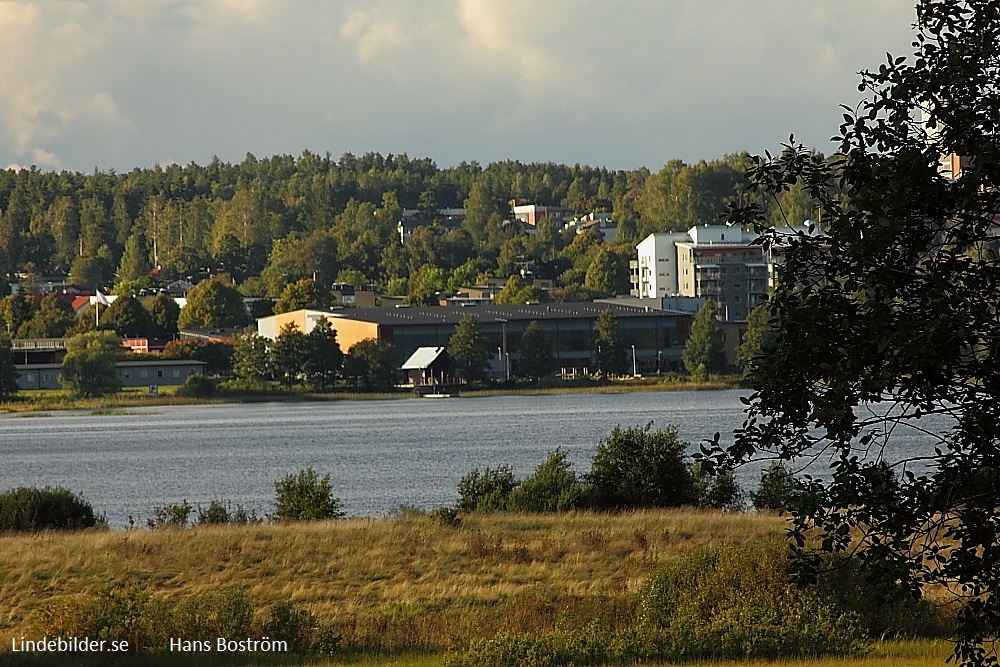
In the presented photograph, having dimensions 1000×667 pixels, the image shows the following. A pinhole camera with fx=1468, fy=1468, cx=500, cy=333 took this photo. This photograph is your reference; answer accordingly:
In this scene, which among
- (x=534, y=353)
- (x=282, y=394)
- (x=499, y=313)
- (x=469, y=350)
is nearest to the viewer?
(x=282, y=394)

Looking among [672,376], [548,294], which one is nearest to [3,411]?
[672,376]

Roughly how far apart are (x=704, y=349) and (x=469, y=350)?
55.5 ft

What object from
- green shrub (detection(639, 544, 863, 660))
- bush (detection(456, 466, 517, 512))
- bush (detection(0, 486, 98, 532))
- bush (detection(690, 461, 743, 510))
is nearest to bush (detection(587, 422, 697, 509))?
bush (detection(690, 461, 743, 510))

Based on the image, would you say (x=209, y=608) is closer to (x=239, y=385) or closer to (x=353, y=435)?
(x=353, y=435)

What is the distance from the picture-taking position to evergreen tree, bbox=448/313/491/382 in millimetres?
104750

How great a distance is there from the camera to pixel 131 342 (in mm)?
120062

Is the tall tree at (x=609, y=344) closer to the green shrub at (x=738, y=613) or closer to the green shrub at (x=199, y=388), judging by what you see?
the green shrub at (x=199, y=388)

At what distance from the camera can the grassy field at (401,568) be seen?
18.2 metres

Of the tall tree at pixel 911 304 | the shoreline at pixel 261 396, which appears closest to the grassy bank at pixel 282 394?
the shoreline at pixel 261 396

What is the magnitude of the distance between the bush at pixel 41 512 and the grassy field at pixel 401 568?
7.64ft

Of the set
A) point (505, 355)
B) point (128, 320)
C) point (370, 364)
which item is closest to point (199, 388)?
point (370, 364)

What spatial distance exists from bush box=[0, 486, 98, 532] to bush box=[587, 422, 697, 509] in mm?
10661

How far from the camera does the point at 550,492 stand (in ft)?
97.6

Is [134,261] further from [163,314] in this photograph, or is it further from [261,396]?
[261,396]
